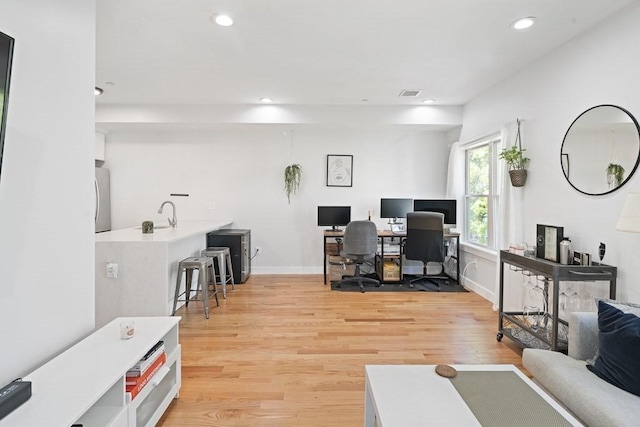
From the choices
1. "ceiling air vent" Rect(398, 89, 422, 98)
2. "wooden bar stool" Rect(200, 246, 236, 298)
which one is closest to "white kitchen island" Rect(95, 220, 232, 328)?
"wooden bar stool" Rect(200, 246, 236, 298)

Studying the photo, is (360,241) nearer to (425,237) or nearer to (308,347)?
(425,237)

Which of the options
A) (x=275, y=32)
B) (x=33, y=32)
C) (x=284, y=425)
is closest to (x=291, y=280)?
(x=284, y=425)

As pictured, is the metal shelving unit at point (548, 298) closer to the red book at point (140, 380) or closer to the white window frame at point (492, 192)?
the white window frame at point (492, 192)

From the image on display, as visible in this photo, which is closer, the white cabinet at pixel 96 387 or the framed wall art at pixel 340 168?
the white cabinet at pixel 96 387

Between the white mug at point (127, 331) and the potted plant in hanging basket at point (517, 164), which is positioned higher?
the potted plant in hanging basket at point (517, 164)

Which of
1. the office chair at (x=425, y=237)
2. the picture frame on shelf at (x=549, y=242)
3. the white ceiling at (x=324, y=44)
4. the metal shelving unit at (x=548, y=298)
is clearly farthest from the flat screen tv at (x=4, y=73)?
the office chair at (x=425, y=237)

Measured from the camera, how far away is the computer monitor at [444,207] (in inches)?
187

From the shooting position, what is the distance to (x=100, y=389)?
1236 mm

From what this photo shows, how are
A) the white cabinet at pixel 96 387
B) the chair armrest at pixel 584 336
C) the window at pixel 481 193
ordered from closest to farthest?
the white cabinet at pixel 96 387
the chair armrest at pixel 584 336
the window at pixel 481 193

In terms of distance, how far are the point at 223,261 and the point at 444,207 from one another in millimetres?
3306

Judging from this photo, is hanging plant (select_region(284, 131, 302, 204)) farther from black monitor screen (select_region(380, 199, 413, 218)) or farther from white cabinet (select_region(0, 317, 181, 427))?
white cabinet (select_region(0, 317, 181, 427))

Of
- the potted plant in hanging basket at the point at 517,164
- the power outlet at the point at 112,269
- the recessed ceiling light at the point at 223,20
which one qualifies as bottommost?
the power outlet at the point at 112,269

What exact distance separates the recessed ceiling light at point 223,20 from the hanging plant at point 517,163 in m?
2.87

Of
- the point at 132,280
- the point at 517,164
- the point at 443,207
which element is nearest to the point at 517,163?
the point at 517,164
